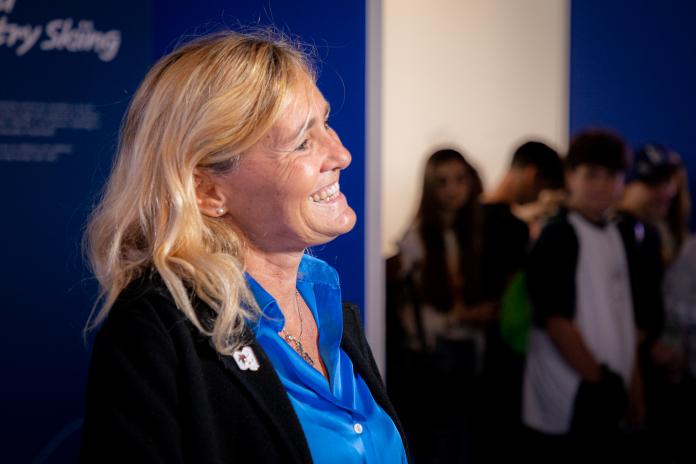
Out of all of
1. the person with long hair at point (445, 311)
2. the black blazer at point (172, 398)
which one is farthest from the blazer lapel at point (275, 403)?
the person with long hair at point (445, 311)

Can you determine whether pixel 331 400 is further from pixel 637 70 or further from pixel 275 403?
pixel 637 70

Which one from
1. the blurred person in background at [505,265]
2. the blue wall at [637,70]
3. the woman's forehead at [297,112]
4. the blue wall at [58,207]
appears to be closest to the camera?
the woman's forehead at [297,112]

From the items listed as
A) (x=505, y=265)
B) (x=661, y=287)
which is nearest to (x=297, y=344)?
(x=505, y=265)

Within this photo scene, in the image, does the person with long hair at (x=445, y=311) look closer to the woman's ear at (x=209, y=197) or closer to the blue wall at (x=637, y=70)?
the blue wall at (x=637, y=70)

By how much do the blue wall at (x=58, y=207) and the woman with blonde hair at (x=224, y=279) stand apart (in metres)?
0.77

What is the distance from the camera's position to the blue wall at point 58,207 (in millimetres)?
2143

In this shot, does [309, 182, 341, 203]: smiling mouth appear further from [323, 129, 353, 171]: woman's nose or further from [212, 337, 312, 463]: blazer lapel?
[212, 337, 312, 463]: blazer lapel

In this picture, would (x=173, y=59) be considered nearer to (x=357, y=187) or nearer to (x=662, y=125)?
(x=357, y=187)

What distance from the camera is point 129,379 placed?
3.85 ft

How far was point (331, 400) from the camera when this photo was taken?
1.42 metres

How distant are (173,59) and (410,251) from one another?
2.38 meters

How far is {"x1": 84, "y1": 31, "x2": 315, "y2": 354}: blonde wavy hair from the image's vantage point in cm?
134

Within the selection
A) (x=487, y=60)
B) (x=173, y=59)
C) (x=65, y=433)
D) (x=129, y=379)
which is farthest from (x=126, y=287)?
(x=487, y=60)

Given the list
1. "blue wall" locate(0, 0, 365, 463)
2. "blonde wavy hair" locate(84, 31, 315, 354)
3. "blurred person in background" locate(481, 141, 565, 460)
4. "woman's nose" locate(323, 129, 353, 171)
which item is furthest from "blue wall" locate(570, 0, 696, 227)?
"blonde wavy hair" locate(84, 31, 315, 354)
